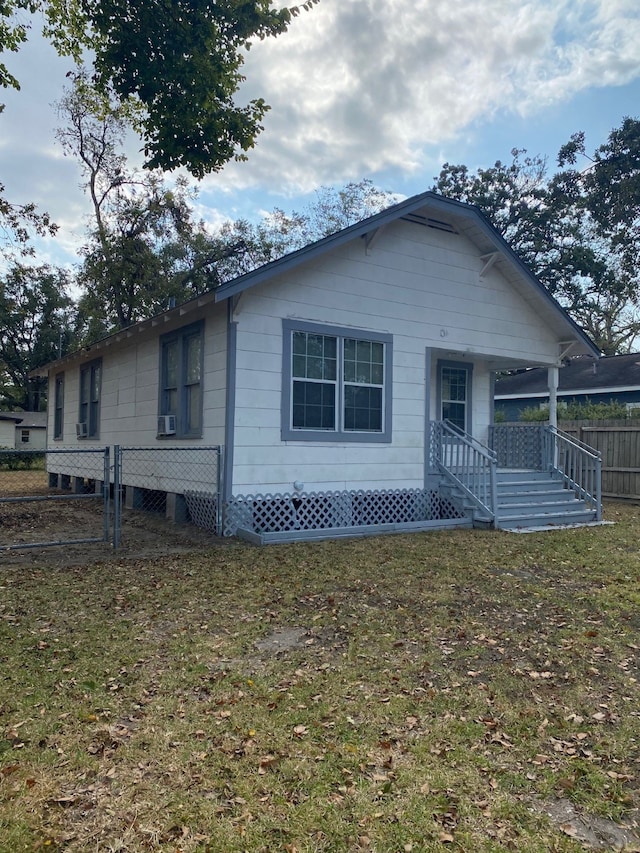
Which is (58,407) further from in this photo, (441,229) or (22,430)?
(22,430)

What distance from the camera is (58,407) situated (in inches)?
668

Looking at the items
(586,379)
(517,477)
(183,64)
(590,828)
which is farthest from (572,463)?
(586,379)

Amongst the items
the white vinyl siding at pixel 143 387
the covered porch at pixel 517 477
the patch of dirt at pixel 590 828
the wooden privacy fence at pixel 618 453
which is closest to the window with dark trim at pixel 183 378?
the white vinyl siding at pixel 143 387

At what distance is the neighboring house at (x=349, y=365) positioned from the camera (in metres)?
8.81

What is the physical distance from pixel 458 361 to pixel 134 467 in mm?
6956

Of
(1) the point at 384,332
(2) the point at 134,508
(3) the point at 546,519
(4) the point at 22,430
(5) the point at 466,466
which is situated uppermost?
(1) the point at 384,332

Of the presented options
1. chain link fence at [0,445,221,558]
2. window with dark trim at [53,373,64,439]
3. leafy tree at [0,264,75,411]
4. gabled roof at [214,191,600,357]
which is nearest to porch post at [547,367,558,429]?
gabled roof at [214,191,600,357]

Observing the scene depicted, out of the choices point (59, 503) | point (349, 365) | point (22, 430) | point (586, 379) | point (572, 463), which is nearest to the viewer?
point (349, 365)

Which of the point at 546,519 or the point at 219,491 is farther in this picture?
the point at 546,519

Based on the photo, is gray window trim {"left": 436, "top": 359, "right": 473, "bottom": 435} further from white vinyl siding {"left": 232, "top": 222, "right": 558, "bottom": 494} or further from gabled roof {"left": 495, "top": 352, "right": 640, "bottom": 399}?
gabled roof {"left": 495, "top": 352, "right": 640, "bottom": 399}

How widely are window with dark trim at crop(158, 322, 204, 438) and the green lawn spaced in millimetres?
3782

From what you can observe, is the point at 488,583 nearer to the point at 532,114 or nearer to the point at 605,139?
the point at 532,114

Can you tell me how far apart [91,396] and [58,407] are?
3052 mm

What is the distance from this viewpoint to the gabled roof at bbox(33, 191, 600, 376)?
8500mm
